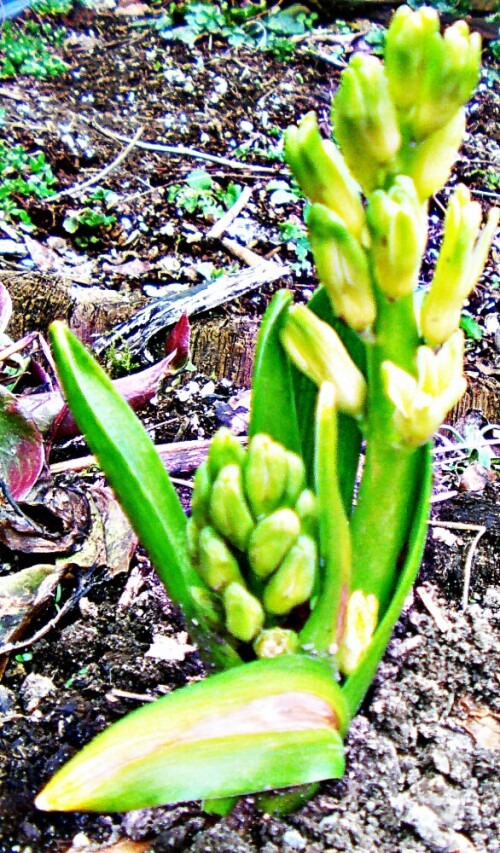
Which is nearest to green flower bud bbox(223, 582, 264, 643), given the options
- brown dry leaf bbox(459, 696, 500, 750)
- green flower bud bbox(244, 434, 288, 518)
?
green flower bud bbox(244, 434, 288, 518)

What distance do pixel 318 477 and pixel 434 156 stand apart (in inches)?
18.2

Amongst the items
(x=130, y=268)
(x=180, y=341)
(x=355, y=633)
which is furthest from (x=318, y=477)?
(x=130, y=268)

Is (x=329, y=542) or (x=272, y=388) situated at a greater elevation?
(x=272, y=388)

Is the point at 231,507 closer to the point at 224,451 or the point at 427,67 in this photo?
the point at 224,451

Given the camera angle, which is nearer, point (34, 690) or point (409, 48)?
point (409, 48)

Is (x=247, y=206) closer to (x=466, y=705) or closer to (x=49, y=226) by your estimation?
(x=49, y=226)

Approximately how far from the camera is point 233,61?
3.38 m

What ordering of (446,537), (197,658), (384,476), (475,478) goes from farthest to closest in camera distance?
1. (475,478)
2. (446,537)
3. (197,658)
4. (384,476)

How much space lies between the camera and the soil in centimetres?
115

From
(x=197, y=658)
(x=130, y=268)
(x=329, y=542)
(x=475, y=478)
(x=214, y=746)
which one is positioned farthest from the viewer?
(x=130, y=268)

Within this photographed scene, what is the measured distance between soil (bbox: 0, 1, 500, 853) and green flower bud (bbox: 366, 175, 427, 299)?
59cm

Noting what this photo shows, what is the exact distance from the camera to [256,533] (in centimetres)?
100

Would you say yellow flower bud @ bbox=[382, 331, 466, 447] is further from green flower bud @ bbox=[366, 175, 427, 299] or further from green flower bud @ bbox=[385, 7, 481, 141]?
green flower bud @ bbox=[385, 7, 481, 141]

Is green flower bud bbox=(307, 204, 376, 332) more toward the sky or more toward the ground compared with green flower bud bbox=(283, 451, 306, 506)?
more toward the sky
